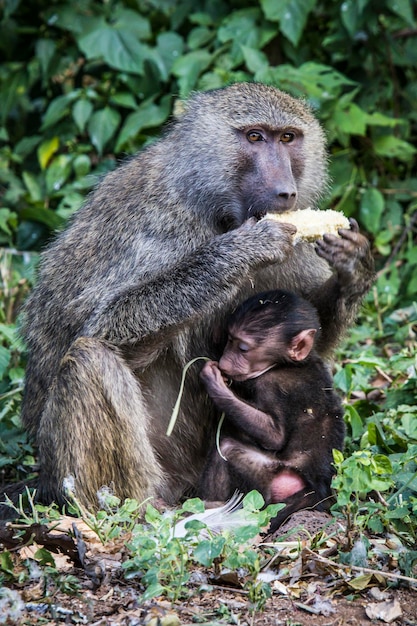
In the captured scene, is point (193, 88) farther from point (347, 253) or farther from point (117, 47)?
point (347, 253)

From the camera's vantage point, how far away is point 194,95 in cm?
467

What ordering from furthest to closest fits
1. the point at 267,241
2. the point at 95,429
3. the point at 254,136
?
the point at 254,136 → the point at 267,241 → the point at 95,429

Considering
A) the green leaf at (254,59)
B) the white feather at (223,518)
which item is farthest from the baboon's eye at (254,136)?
the green leaf at (254,59)

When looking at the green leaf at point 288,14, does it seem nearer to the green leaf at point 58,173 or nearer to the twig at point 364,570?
the green leaf at point 58,173

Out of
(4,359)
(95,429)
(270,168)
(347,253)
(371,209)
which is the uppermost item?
(270,168)

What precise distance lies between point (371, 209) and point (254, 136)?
2.50m

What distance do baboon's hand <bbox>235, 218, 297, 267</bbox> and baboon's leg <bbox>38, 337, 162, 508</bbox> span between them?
710 mm

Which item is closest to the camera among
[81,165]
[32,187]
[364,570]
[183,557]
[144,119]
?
[183,557]

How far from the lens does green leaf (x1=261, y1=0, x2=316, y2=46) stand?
6.38 meters

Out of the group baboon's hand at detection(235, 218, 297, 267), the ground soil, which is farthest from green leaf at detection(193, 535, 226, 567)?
baboon's hand at detection(235, 218, 297, 267)

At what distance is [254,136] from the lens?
14.0 feet

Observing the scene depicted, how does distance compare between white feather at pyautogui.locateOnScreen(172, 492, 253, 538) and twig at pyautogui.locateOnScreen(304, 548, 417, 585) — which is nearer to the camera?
twig at pyautogui.locateOnScreen(304, 548, 417, 585)

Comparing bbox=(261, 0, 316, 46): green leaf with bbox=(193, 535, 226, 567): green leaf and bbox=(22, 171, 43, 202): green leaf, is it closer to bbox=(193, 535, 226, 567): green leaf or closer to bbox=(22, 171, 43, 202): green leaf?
bbox=(22, 171, 43, 202): green leaf

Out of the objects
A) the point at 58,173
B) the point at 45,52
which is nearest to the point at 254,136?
the point at 58,173
